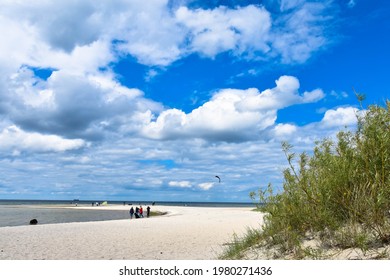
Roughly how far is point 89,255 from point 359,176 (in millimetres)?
11311

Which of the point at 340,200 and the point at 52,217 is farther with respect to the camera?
the point at 52,217

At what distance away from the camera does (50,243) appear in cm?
1916

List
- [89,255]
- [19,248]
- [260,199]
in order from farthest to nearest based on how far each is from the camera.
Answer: [19,248]
[89,255]
[260,199]

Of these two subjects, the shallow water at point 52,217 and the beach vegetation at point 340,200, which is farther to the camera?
the shallow water at point 52,217

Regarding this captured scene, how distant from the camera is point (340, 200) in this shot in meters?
8.33

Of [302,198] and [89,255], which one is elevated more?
[302,198]

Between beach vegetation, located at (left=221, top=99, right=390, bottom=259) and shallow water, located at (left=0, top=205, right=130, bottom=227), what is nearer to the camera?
beach vegetation, located at (left=221, top=99, right=390, bottom=259)

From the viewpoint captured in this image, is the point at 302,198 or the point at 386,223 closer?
the point at 386,223

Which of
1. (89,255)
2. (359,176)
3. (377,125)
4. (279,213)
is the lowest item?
(89,255)

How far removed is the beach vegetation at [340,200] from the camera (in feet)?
24.5

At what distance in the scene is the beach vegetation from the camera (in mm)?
7480
